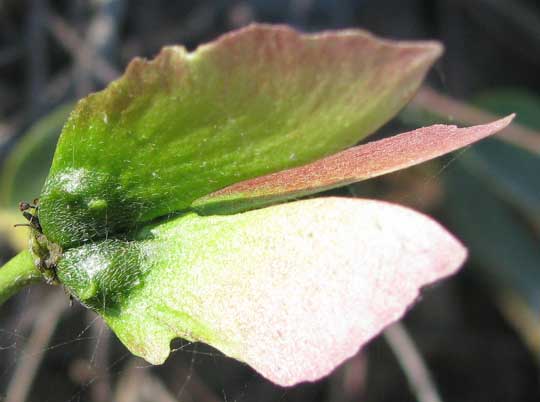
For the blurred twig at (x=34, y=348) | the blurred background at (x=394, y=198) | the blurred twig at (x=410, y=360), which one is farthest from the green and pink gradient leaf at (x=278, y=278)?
the blurred twig at (x=410, y=360)

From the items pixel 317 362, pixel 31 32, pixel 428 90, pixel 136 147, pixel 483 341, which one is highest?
pixel 136 147

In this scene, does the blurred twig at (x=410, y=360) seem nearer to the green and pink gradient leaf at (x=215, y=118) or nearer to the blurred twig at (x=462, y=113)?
the blurred twig at (x=462, y=113)

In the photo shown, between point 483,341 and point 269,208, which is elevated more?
point 269,208

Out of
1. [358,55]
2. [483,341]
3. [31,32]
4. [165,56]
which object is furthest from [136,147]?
[483,341]

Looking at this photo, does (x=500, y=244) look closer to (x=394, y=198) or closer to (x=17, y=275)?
(x=394, y=198)

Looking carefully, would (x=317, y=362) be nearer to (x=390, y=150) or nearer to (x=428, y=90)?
(x=390, y=150)

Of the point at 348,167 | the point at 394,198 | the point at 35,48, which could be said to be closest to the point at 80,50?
the point at 35,48

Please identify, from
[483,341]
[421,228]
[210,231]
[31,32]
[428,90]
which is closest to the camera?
[421,228]
